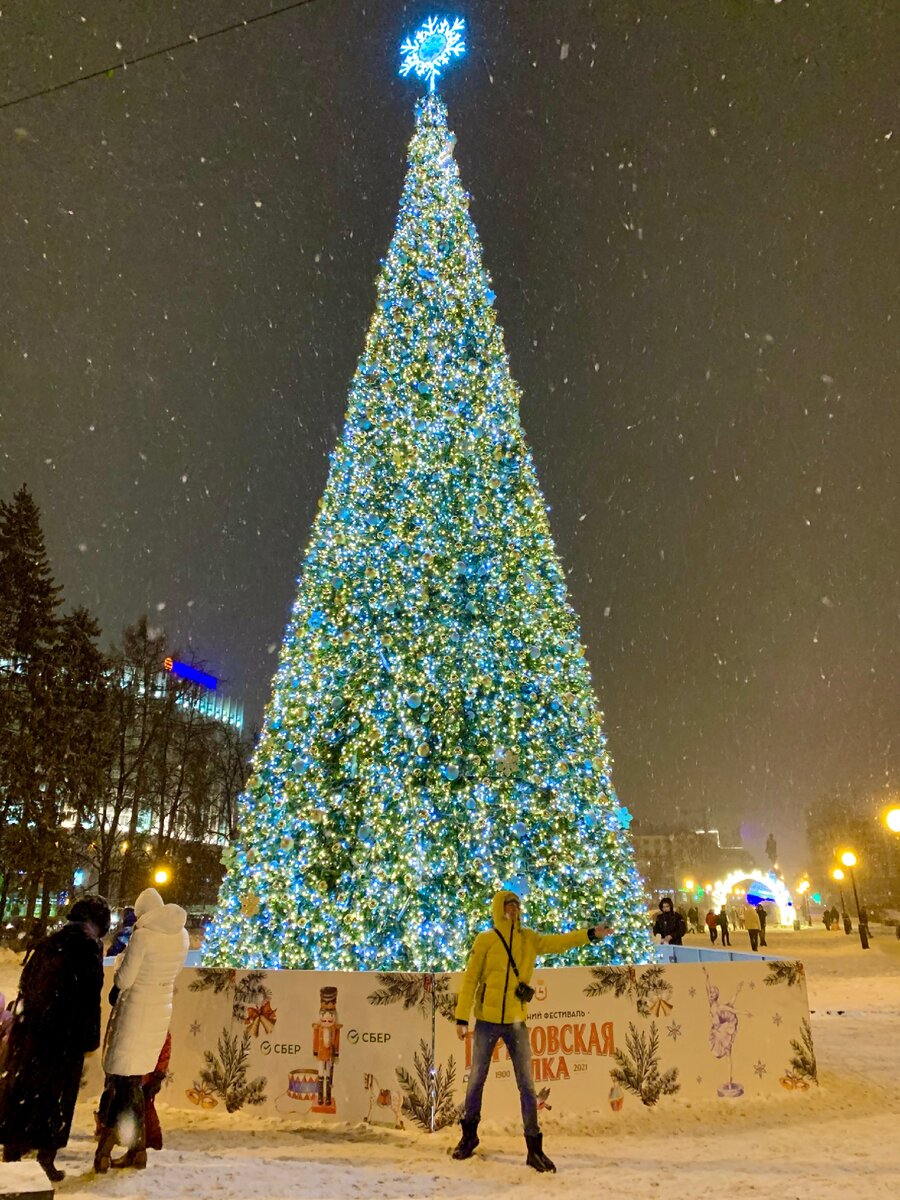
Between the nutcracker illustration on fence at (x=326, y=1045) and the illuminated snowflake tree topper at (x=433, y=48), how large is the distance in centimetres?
1321

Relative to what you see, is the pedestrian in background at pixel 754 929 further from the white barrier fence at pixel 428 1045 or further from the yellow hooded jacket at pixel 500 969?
the yellow hooded jacket at pixel 500 969

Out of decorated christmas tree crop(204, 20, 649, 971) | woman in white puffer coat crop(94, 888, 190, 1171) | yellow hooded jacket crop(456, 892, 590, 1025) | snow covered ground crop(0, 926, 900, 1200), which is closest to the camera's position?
Answer: snow covered ground crop(0, 926, 900, 1200)

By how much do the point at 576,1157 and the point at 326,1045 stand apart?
211 cm

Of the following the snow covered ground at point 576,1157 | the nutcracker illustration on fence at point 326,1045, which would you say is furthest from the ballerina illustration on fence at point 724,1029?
the nutcracker illustration on fence at point 326,1045

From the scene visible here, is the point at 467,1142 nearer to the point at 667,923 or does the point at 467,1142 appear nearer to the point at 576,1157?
the point at 576,1157

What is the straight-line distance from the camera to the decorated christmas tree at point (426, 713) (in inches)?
335

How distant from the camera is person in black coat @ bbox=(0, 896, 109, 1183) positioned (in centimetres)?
488

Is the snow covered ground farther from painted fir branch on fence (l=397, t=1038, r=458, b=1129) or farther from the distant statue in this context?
the distant statue

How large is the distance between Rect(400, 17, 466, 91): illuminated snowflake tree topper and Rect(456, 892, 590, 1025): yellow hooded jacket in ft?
42.2

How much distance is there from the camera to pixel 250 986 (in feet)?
22.2

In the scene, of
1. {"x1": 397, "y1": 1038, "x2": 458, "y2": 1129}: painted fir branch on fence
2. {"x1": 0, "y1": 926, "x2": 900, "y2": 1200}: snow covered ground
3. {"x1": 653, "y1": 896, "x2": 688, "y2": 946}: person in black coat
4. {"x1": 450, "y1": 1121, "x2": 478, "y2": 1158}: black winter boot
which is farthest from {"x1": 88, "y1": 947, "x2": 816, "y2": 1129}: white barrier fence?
{"x1": 653, "y1": 896, "x2": 688, "y2": 946}: person in black coat

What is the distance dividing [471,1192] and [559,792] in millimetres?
4468

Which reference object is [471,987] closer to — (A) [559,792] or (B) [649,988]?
(B) [649,988]

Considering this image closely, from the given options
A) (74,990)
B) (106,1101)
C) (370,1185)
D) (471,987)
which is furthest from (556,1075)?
(74,990)
